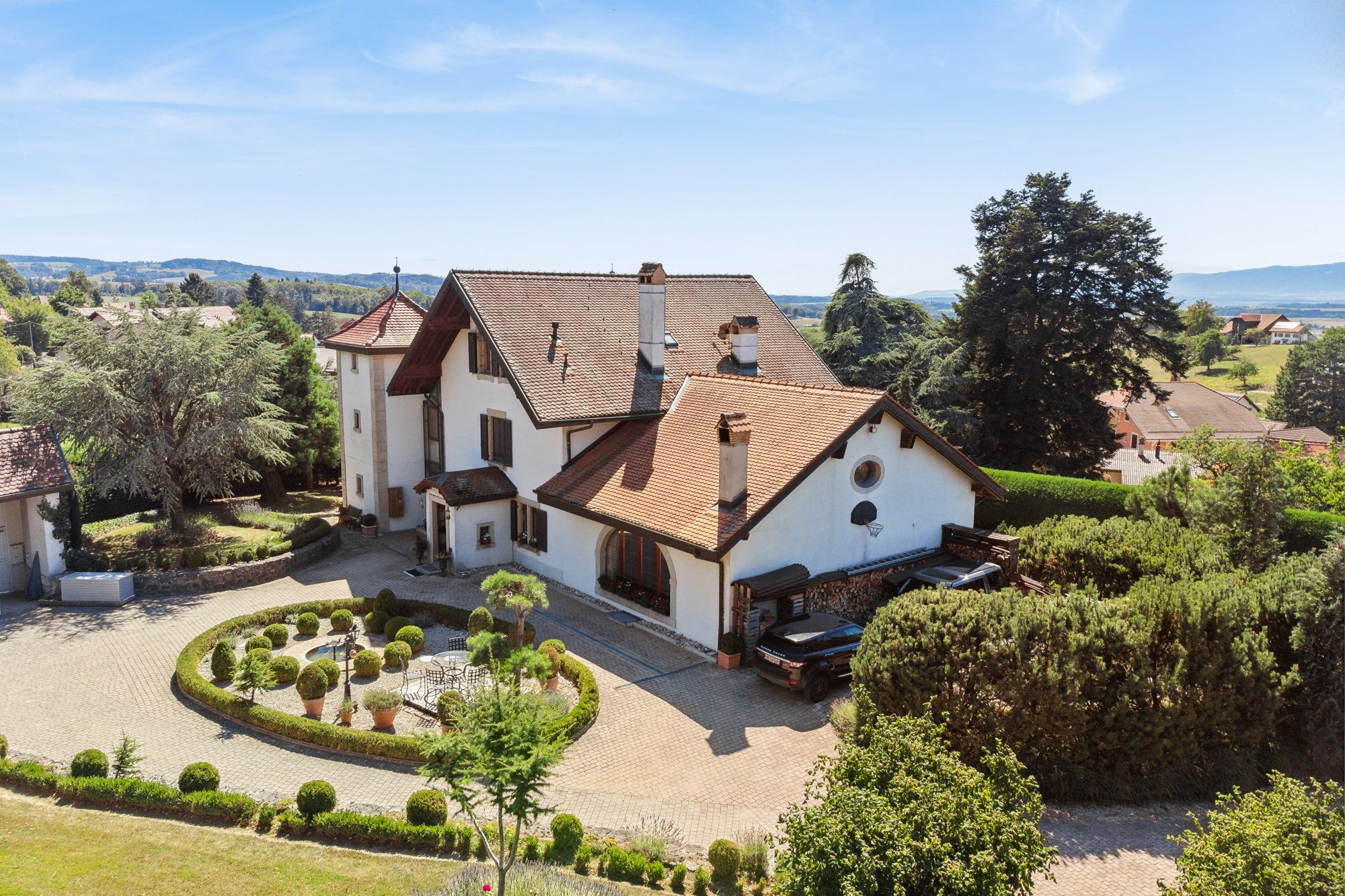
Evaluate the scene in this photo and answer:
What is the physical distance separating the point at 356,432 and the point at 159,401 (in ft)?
23.2

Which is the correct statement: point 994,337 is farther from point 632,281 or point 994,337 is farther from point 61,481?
point 61,481

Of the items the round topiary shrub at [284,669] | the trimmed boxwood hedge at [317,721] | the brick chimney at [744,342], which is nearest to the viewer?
the trimmed boxwood hedge at [317,721]

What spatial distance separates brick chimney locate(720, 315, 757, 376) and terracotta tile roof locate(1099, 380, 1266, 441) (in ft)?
181

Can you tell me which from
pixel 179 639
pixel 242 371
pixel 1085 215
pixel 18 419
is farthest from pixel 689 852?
pixel 1085 215

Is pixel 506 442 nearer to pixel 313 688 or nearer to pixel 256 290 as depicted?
pixel 313 688

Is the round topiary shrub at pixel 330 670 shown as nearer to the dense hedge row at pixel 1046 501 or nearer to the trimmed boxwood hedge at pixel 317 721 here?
the trimmed boxwood hedge at pixel 317 721

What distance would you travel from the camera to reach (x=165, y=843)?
1366 centimetres

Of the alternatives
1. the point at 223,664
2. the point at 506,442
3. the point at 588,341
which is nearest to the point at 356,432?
the point at 506,442

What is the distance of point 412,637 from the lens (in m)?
21.6

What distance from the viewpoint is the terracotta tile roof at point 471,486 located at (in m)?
27.7

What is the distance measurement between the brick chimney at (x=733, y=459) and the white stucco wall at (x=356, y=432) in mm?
17059

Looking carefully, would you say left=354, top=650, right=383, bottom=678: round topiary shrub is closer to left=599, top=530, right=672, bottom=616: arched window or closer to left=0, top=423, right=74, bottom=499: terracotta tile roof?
left=599, top=530, right=672, bottom=616: arched window

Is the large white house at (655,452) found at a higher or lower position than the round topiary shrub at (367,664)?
higher

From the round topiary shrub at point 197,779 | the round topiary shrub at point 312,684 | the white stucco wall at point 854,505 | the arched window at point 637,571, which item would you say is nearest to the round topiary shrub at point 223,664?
the round topiary shrub at point 312,684
